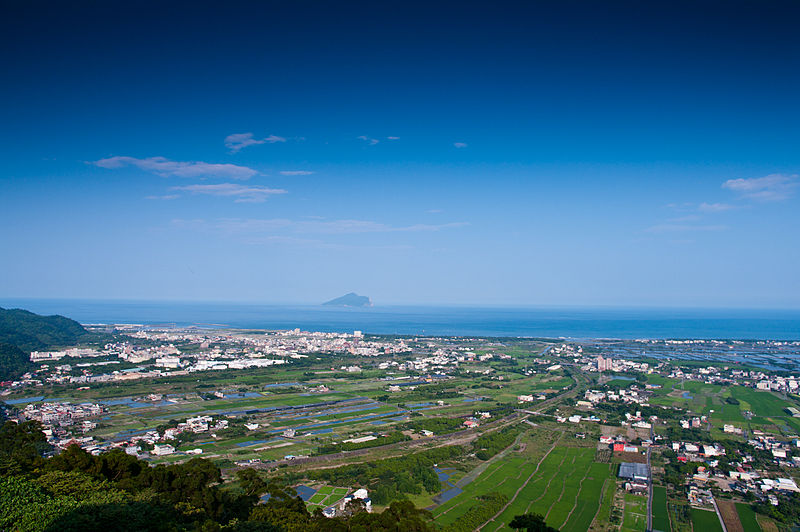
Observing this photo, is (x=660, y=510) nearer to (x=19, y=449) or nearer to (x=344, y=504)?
(x=344, y=504)

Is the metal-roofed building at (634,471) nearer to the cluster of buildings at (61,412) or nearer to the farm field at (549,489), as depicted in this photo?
the farm field at (549,489)

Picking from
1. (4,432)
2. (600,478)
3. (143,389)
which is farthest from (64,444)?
(600,478)

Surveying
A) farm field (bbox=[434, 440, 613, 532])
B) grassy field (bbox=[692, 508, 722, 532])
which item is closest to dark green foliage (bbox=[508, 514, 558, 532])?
farm field (bbox=[434, 440, 613, 532])

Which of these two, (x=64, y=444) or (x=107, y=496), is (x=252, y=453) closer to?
(x=64, y=444)

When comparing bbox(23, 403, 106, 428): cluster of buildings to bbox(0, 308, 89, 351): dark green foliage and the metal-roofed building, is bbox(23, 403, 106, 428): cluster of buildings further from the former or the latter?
bbox(0, 308, 89, 351): dark green foliage

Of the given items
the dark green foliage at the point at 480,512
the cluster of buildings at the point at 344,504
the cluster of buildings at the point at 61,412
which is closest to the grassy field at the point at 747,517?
the dark green foliage at the point at 480,512

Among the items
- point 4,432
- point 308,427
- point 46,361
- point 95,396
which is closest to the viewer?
point 4,432

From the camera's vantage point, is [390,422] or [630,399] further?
[630,399]

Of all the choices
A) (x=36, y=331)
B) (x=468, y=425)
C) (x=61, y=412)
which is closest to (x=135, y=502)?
(x=468, y=425)
